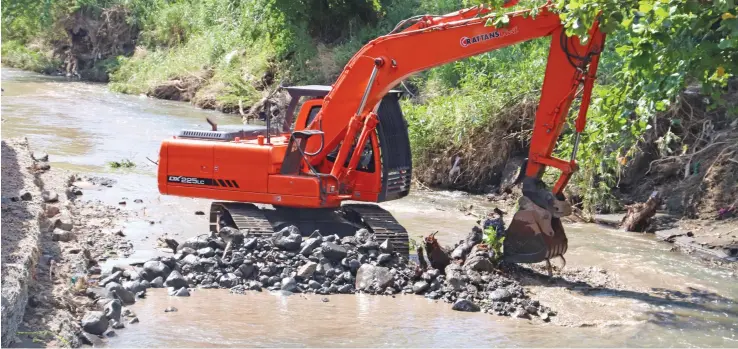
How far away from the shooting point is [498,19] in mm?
9484

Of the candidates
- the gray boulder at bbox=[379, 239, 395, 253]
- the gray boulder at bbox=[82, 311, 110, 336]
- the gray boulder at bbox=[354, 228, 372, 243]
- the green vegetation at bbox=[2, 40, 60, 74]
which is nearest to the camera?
the gray boulder at bbox=[82, 311, 110, 336]

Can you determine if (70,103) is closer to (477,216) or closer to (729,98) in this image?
(477,216)

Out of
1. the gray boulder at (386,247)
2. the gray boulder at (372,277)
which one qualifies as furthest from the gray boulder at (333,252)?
the gray boulder at (386,247)

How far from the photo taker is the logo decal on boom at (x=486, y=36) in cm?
1100

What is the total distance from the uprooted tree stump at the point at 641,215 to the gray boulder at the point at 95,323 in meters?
8.87

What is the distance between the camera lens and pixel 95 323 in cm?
823

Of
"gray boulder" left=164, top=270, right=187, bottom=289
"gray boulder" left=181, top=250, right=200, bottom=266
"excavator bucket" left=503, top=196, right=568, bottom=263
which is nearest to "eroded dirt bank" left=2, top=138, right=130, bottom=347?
"gray boulder" left=164, top=270, right=187, bottom=289

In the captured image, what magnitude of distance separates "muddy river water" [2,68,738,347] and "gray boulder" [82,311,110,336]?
16 centimetres

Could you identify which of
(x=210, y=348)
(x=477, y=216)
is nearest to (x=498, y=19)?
(x=210, y=348)

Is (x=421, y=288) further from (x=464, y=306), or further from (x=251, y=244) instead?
(x=251, y=244)

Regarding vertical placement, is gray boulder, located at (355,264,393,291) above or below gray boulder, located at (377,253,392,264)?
below

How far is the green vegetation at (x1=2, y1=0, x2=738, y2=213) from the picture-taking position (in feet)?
28.3

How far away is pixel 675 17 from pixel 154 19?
32429mm

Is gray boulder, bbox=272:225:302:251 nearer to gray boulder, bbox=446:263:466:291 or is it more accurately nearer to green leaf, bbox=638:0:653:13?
gray boulder, bbox=446:263:466:291
